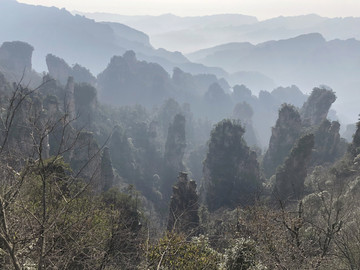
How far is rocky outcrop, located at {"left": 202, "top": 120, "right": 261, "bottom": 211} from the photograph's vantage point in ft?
233

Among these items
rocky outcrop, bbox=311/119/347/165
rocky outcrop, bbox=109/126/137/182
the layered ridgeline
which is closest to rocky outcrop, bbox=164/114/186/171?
the layered ridgeline

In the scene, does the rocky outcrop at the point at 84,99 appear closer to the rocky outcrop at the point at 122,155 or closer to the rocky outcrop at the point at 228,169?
the rocky outcrop at the point at 122,155

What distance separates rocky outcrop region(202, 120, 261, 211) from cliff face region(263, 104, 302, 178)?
16.4 metres

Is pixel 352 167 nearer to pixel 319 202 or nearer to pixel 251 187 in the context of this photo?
pixel 319 202

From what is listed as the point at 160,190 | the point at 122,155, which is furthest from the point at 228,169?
the point at 122,155

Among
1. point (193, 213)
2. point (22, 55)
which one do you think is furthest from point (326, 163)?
point (22, 55)

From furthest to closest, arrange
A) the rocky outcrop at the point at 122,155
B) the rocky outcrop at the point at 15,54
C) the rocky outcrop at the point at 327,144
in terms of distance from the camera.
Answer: the rocky outcrop at the point at 15,54, the rocky outcrop at the point at 122,155, the rocky outcrop at the point at 327,144

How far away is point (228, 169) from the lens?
7500cm

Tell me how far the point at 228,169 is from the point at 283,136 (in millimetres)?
23675

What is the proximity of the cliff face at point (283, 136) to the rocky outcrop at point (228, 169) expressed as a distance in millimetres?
16387

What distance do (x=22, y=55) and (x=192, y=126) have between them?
98.5 meters

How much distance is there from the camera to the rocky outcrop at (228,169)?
7099cm

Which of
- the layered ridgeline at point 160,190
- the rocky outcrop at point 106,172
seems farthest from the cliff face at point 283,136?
the rocky outcrop at point 106,172

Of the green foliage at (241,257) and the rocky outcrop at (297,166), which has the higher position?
the green foliage at (241,257)
